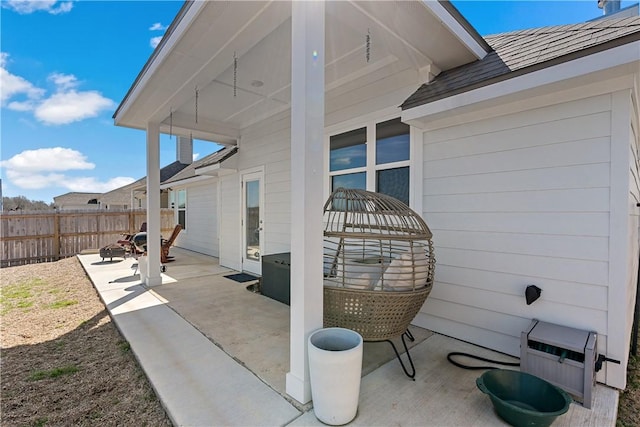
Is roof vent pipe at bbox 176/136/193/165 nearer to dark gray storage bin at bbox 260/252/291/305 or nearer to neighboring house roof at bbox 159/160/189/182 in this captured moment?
neighboring house roof at bbox 159/160/189/182

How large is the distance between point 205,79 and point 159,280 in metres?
3.85

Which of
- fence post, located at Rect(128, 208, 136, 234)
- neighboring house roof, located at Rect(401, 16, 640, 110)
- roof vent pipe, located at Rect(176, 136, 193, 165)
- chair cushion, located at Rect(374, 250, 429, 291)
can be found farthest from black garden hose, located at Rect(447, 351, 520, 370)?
fence post, located at Rect(128, 208, 136, 234)

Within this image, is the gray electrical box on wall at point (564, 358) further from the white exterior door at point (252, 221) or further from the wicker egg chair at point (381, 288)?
the white exterior door at point (252, 221)

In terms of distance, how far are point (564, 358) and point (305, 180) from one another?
237cm

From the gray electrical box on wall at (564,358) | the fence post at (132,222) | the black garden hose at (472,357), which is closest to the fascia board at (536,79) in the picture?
the gray electrical box on wall at (564,358)

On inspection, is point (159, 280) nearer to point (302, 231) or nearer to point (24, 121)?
point (302, 231)

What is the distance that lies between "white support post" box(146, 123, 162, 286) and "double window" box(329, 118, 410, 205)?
3415 millimetres

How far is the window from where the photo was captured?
11.0 m

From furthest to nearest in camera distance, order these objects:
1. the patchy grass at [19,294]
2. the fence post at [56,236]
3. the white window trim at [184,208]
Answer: the white window trim at [184,208] < the fence post at [56,236] < the patchy grass at [19,294]

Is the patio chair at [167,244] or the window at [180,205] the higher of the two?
the window at [180,205]

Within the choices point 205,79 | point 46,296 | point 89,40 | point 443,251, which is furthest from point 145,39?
point 443,251

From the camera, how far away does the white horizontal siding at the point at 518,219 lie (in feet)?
7.83

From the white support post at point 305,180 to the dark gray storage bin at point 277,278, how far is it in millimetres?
2202

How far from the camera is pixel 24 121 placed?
37.6ft
